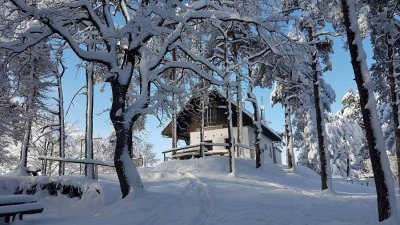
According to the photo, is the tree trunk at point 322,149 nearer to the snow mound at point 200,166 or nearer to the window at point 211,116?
the snow mound at point 200,166

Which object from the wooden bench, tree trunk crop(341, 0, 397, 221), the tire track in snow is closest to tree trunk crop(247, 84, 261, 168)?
the tire track in snow

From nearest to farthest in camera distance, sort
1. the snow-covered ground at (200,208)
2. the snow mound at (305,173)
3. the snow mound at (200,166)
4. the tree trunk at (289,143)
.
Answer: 1. the snow-covered ground at (200,208)
2. the snow mound at (200,166)
3. the snow mound at (305,173)
4. the tree trunk at (289,143)

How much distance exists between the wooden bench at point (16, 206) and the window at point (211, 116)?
87.0ft

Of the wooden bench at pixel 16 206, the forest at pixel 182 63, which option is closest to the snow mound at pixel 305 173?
the forest at pixel 182 63

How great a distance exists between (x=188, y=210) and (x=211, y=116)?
88.2 ft

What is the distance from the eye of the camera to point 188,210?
31.3ft

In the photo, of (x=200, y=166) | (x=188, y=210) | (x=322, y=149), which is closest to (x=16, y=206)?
(x=188, y=210)

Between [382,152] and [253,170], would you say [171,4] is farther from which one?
[253,170]

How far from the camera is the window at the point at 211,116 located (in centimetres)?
3581

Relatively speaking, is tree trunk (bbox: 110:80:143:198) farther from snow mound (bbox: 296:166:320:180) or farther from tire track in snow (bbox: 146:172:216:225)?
snow mound (bbox: 296:166:320:180)

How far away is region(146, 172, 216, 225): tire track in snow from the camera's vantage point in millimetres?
8398

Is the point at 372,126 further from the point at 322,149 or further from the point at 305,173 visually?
the point at 305,173

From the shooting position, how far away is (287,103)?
91.1 feet

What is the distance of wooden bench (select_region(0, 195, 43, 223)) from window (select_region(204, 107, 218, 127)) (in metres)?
26.5
